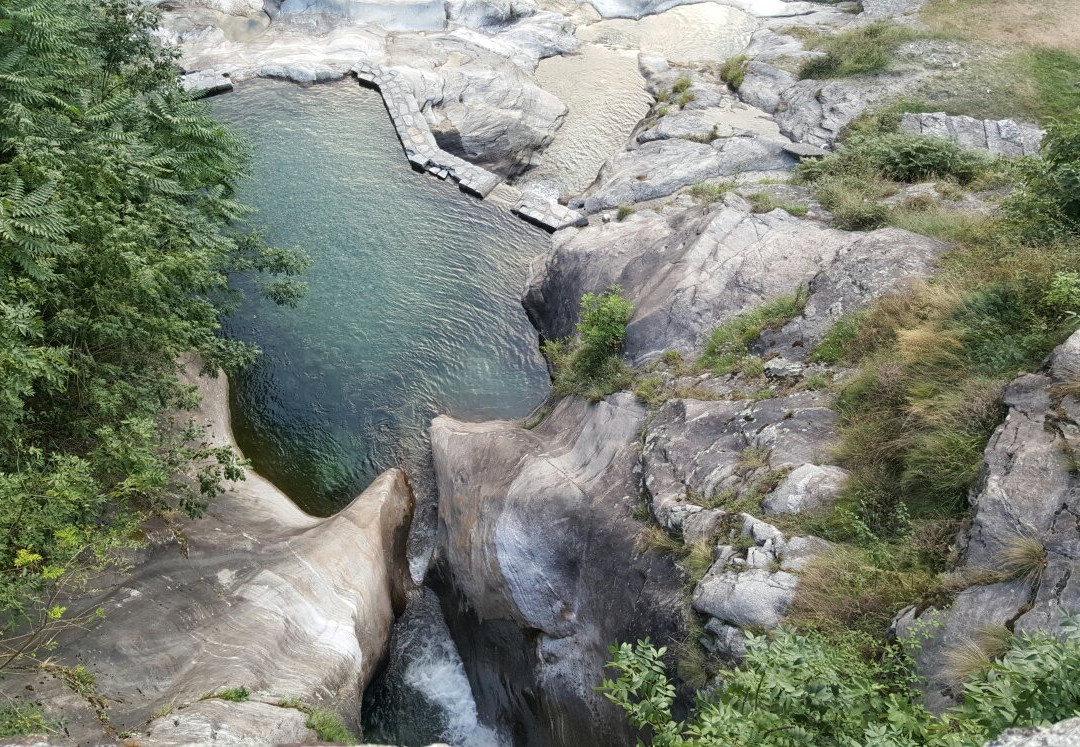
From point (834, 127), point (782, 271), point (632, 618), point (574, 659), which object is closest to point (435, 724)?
point (574, 659)

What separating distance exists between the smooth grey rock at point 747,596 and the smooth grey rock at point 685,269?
249 inches

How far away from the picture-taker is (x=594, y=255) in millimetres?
19219

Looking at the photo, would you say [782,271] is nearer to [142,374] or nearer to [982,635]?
[982,635]

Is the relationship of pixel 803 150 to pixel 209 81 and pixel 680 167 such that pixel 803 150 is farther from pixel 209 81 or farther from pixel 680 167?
pixel 209 81

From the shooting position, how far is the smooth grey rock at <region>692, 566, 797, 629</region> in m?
8.95

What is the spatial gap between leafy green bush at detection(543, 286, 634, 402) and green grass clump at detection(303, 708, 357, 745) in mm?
7310

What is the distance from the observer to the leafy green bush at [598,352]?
15086 millimetres

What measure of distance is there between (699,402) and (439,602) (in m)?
6.97

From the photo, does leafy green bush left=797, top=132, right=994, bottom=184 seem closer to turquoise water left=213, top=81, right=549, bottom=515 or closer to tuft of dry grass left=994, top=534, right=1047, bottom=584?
turquoise water left=213, top=81, right=549, bottom=515

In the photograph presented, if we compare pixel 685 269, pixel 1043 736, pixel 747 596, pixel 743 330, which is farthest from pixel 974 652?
pixel 685 269

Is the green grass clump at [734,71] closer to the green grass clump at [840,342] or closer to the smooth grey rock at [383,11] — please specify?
the smooth grey rock at [383,11]

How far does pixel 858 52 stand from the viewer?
27766 millimetres

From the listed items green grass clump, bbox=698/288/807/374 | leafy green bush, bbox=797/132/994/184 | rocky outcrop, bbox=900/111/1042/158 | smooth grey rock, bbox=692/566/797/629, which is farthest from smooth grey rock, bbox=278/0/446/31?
smooth grey rock, bbox=692/566/797/629

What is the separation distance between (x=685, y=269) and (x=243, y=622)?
441 inches
